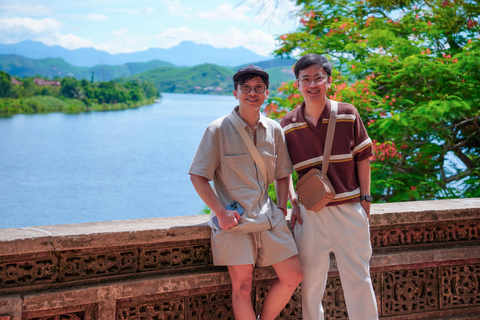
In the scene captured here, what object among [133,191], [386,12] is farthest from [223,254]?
[133,191]

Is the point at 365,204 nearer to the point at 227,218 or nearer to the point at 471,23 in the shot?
the point at 227,218

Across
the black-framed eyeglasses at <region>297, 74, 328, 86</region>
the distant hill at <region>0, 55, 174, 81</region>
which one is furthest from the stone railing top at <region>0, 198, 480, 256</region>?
the distant hill at <region>0, 55, 174, 81</region>

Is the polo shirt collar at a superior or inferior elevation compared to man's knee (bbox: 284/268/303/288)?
superior

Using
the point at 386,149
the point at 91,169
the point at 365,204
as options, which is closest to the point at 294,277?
the point at 365,204

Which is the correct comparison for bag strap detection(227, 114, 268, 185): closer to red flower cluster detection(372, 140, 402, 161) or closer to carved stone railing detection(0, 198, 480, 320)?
carved stone railing detection(0, 198, 480, 320)

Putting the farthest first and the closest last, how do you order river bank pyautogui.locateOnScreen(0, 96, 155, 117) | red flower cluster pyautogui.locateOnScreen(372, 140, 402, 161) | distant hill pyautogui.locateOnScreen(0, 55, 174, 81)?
distant hill pyautogui.locateOnScreen(0, 55, 174, 81) < river bank pyautogui.locateOnScreen(0, 96, 155, 117) < red flower cluster pyautogui.locateOnScreen(372, 140, 402, 161)

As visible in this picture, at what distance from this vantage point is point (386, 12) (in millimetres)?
7461

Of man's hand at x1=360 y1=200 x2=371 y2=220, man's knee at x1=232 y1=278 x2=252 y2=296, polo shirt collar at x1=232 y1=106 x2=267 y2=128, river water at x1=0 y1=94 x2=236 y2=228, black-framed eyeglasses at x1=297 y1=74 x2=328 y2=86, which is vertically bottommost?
river water at x1=0 y1=94 x2=236 y2=228

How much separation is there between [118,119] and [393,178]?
24.7 m

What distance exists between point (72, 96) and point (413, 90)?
22.3 metres

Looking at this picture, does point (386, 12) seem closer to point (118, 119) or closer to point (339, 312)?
point (339, 312)

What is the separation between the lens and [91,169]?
76.4 ft

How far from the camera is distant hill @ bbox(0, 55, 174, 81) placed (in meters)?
25.6

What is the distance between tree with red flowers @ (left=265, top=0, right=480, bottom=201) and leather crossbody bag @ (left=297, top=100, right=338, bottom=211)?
3.79 m
